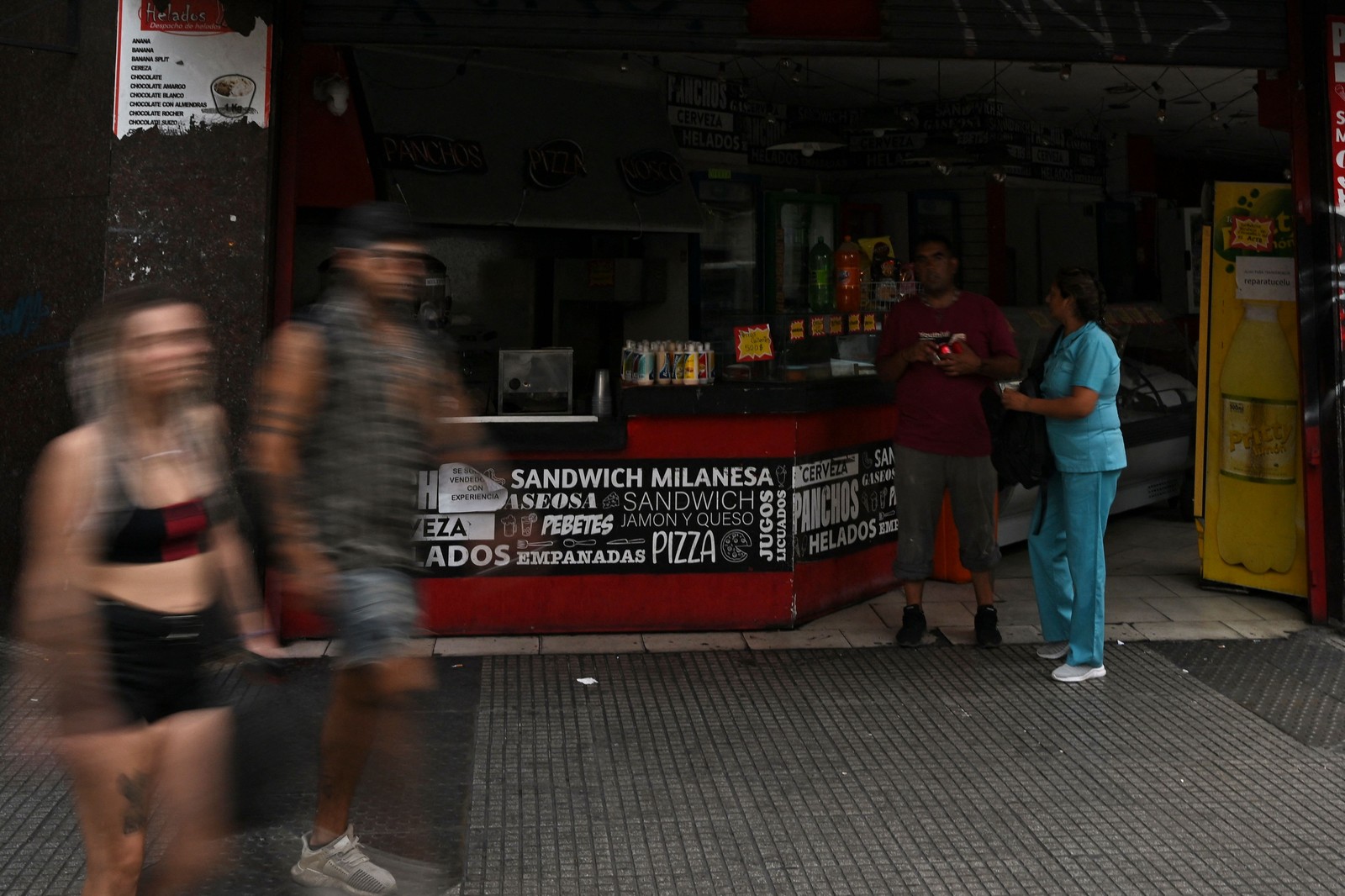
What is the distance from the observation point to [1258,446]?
737 centimetres

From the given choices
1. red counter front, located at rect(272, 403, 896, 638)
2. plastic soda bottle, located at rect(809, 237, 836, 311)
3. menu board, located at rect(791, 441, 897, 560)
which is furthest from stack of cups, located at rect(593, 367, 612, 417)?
plastic soda bottle, located at rect(809, 237, 836, 311)

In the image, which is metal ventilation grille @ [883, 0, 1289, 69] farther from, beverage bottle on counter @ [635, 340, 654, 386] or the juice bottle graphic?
beverage bottle on counter @ [635, 340, 654, 386]

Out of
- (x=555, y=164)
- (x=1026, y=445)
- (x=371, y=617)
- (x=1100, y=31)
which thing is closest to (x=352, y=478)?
Result: (x=371, y=617)

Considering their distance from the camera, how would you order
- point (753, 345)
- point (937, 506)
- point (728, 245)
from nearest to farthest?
point (937, 506) → point (753, 345) → point (728, 245)

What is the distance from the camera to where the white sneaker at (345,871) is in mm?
3824

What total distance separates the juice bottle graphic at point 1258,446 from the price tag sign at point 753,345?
8.57ft

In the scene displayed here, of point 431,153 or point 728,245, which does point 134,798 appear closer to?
point 431,153

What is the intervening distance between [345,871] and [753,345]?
3.85 metres

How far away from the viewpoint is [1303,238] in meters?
6.78

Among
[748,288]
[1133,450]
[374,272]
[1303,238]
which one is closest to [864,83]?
[748,288]

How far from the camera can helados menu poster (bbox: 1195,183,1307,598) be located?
7.17 metres

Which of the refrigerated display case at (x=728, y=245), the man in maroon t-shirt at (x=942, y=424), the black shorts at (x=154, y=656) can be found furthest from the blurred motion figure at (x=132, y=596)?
the refrigerated display case at (x=728, y=245)

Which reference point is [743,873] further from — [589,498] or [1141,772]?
[589,498]

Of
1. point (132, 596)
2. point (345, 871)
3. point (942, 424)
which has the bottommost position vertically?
point (345, 871)
